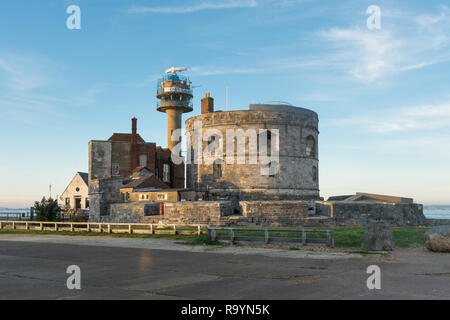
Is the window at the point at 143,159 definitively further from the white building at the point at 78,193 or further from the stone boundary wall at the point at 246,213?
the stone boundary wall at the point at 246,213

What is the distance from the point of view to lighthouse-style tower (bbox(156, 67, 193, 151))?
61531 millimetres

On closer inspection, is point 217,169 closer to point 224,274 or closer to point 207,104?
point 207,104

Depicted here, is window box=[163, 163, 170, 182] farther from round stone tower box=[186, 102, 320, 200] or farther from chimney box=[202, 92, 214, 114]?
round stone tower box=[186, 102, 320, 200]

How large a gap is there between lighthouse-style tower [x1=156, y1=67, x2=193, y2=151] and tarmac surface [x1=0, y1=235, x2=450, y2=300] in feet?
148

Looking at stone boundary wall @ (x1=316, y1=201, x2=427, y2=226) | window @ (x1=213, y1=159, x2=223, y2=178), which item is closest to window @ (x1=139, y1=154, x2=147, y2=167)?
window @ (x1=213, y1=159, x2=223, y2=178)

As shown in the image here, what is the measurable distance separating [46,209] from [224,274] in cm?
3322

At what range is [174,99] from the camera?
61.8m

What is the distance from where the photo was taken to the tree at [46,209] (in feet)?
132

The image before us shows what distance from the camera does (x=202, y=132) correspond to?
45625 mm

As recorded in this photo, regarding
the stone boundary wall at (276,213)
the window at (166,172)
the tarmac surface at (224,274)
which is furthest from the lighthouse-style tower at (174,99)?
the tarmac surface at (224,274)

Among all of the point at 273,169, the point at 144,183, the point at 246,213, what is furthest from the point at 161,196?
the point at 273,169

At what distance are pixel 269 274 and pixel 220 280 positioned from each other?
1.51 metres
